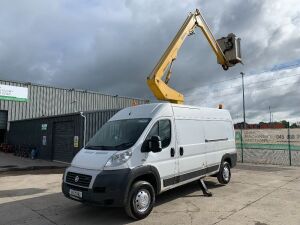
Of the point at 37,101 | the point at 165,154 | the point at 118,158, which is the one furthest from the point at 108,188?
the point at 37,101

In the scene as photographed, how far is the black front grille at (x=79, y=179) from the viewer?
6.41 metres

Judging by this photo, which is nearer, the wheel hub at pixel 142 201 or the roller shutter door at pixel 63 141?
the wheel hub at pixel 142 201

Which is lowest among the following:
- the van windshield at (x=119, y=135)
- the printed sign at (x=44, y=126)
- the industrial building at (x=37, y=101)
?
the van windshield at (x=119, y=135)

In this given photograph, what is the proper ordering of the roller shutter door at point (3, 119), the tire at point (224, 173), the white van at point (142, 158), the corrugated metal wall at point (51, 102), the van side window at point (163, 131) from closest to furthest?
the white van at point (142, 158)
the van side window at point (163, 131)
the tire at point (224, 173)
the roller shutter door at point (3, 119)
the corrugated metal wall at point (51, 102)

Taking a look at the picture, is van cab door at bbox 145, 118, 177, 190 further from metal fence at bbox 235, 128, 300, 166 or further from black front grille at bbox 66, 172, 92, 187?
metal fence at bbox 235, 128, 300, 166

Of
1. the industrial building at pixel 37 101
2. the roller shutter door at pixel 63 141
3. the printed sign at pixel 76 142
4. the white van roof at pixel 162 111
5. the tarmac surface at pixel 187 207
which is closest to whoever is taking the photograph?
the tarmac surface at pixel 187 207

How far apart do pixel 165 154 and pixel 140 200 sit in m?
1.33

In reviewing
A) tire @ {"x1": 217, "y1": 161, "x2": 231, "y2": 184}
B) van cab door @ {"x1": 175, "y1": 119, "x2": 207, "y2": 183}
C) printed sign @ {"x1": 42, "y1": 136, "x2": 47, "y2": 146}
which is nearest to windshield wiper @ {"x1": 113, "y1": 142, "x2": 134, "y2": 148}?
van cab door @ {"x1": 175, "y1": 119, "x2": 207, "y2": 183}

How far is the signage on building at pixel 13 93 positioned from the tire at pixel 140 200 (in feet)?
86.6

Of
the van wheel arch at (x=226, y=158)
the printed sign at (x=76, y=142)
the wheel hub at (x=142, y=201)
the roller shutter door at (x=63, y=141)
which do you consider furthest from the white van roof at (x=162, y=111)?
the roller shutter door at (x=63, y=141)

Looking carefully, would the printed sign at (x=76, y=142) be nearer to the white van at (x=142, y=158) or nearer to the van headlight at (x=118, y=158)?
the white van at (x=142, y=158)

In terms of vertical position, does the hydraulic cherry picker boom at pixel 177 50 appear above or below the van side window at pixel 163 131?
above

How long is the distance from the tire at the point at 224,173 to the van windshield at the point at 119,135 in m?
4.05

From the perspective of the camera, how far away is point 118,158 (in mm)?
6410
